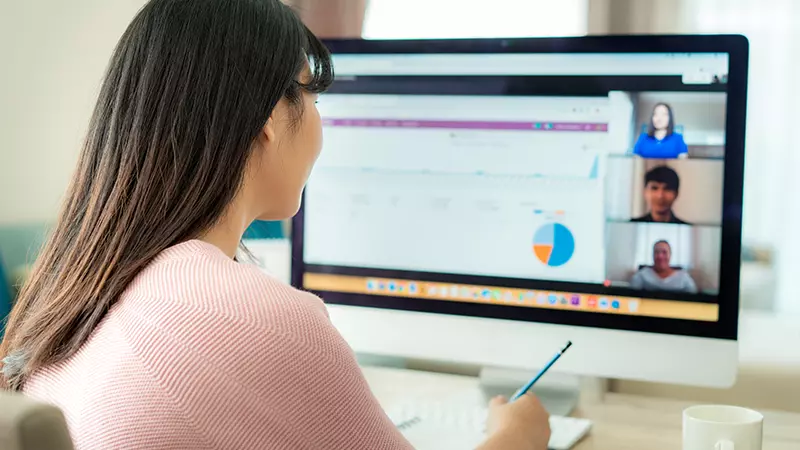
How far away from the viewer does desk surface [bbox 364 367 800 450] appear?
3.49 feet

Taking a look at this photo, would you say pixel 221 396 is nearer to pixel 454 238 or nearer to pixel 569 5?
pixel 454 238

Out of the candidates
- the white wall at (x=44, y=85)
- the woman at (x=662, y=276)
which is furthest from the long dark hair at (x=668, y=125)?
the white wall at (x=44, y=85)

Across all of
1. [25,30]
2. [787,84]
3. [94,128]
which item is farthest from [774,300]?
[94,128]

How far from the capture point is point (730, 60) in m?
1.06

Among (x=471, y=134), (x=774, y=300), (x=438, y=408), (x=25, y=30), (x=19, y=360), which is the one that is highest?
(x=25, y=30)

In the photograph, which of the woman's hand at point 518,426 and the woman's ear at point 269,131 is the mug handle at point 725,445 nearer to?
the woman's hand at point 518,426

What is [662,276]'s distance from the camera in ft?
3.58

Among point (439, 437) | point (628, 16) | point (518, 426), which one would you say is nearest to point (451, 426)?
point (439, 437)

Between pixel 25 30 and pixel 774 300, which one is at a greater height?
pixel 25 30

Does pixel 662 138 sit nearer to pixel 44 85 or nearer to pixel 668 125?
pixel 668 125

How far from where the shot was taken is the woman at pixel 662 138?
107 centimetres

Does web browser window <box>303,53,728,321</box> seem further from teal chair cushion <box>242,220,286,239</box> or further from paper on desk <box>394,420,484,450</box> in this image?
teal chair cushion <box>242,220,286,239</box>

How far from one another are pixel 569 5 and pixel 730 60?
56.7 inches

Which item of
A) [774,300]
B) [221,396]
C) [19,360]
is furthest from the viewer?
[774,300]
